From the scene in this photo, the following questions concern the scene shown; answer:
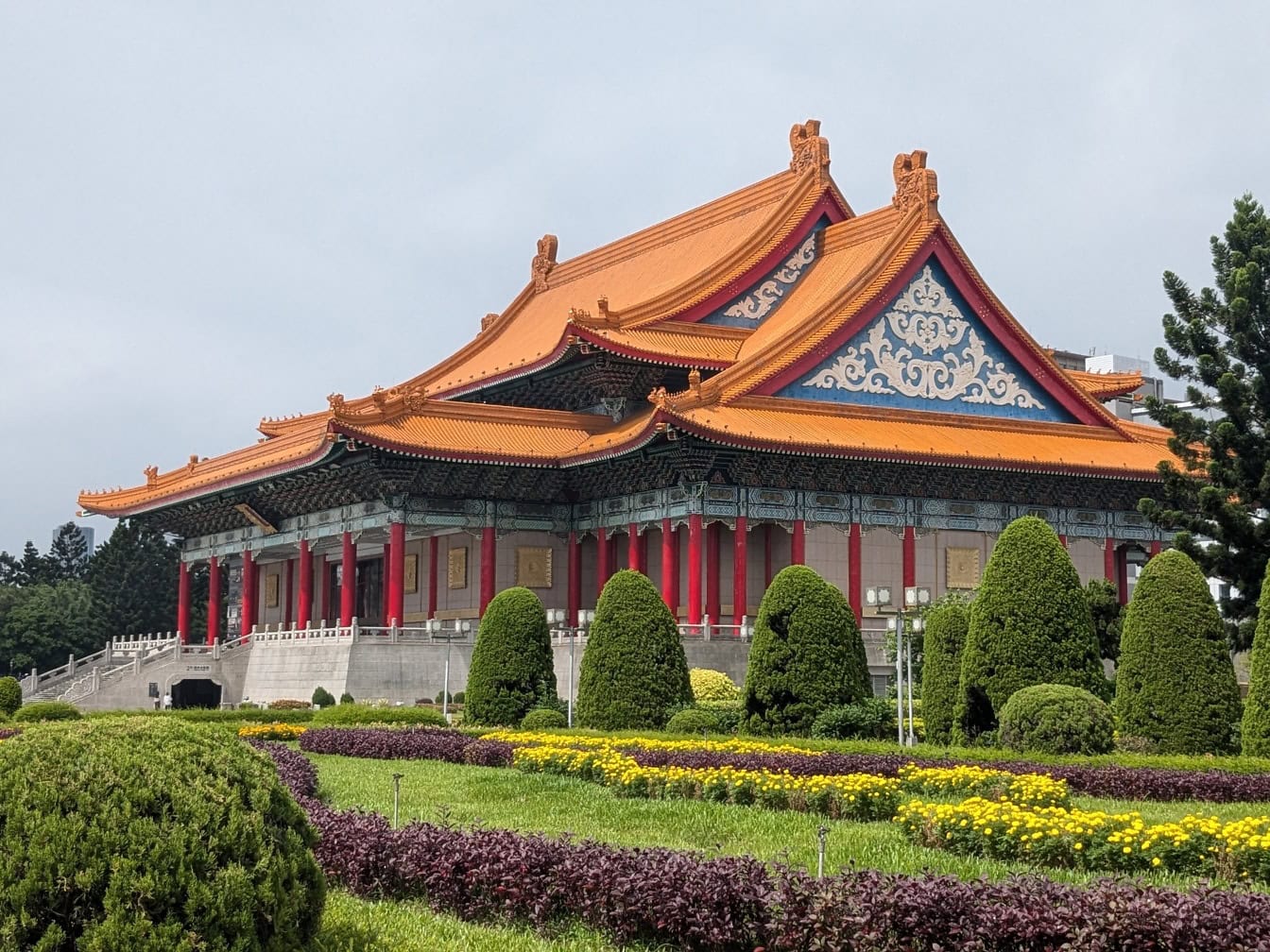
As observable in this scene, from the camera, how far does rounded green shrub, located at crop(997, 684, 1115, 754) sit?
18.0 m

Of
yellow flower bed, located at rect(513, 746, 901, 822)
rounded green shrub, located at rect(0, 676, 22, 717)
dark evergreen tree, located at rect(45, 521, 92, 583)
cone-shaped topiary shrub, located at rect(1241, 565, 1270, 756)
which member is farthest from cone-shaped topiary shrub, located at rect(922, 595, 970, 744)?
dark evergreen tree, located at rect(45, 521, 92, 583)

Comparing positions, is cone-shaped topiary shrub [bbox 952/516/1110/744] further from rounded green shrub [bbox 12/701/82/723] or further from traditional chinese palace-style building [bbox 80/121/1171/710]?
rounded green shrub [bbox 12/701/82/723]

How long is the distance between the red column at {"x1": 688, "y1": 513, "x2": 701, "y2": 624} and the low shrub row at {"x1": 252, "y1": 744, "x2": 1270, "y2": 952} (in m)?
25.4

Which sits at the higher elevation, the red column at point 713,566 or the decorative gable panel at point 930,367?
the decorative gable panel at point 930,367

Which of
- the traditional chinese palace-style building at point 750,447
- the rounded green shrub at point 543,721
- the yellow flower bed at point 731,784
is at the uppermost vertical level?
the traditional chinese palace-style building at point 750,447

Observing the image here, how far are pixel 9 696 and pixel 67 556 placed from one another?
41586mm

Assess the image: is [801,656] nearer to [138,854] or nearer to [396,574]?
[138,854]

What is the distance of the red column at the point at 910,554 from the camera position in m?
38.5

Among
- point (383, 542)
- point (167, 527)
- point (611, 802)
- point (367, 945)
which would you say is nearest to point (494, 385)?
point (383, 542)

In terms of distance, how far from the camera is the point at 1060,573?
19.8 m

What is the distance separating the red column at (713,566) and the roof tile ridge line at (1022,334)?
29.7 ft

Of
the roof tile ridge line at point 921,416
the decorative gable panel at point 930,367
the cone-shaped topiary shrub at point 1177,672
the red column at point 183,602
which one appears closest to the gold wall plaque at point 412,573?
the red column at point 183,602

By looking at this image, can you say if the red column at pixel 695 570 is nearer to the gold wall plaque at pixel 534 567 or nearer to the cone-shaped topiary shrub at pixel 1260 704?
the gold wall plaque at pixel 534 567

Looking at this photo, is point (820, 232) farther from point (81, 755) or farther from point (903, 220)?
point (81, 755)
